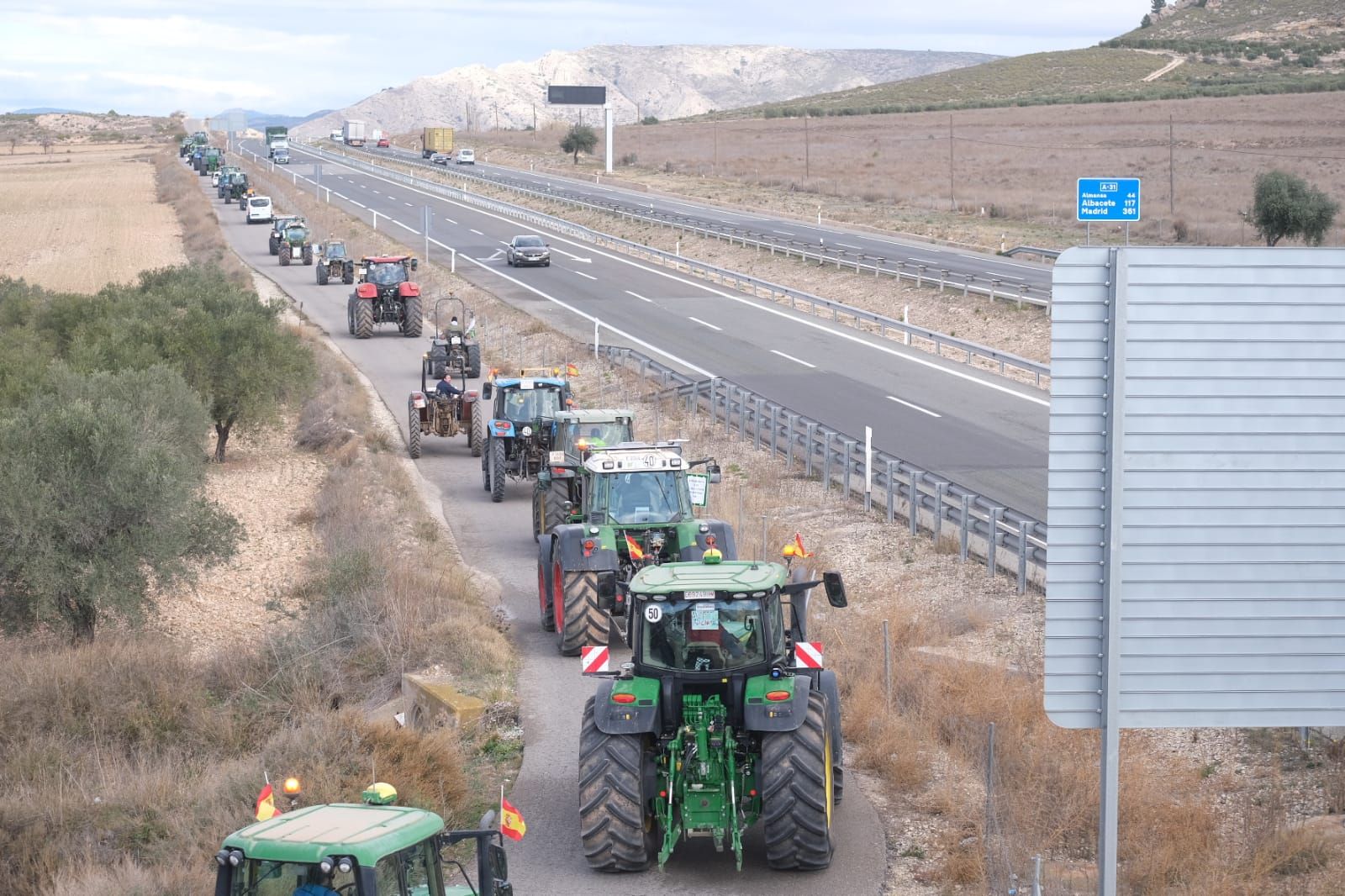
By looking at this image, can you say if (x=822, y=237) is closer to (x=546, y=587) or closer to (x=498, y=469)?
(x=498, y=469)

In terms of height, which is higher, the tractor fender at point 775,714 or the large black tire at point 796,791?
the tractor fender at point 775,714

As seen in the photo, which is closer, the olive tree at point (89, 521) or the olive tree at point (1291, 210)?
the olive tree at point (89, 521)

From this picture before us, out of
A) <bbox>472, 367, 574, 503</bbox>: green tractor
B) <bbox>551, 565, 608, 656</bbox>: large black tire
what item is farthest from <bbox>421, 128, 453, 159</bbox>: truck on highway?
<bbox>551, 565, 608, 656</bbox>: large black tire

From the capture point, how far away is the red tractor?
152 ft

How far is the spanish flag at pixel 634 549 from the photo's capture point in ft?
54.1

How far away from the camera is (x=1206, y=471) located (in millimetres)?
6059

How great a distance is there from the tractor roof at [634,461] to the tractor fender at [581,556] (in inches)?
34.6

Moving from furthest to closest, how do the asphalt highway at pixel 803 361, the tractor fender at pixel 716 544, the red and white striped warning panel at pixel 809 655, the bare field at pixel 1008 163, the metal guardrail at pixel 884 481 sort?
the bare field at pixel 1008 163
the asphalt highway at pixel 803 361
the metal guardrail at pixel 884 481
the tractor fender at pixel 716 544
the red and white striped warning panel at pixel 809 655

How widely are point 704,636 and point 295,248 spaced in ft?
195

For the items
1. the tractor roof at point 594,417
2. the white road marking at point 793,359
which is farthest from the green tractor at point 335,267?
the tractor roof at point 594,417

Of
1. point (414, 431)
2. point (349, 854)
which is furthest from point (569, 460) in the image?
point (349, 854)

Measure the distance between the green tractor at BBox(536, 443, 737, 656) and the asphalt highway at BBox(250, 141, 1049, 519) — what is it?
819 cm

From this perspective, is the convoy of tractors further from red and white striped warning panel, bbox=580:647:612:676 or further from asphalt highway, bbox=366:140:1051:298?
asphalt highway, bbox=366:140:1051:298

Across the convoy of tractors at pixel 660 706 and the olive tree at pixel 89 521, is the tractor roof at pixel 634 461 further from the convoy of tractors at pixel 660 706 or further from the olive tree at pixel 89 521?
the olive tree at pixel 89 521
